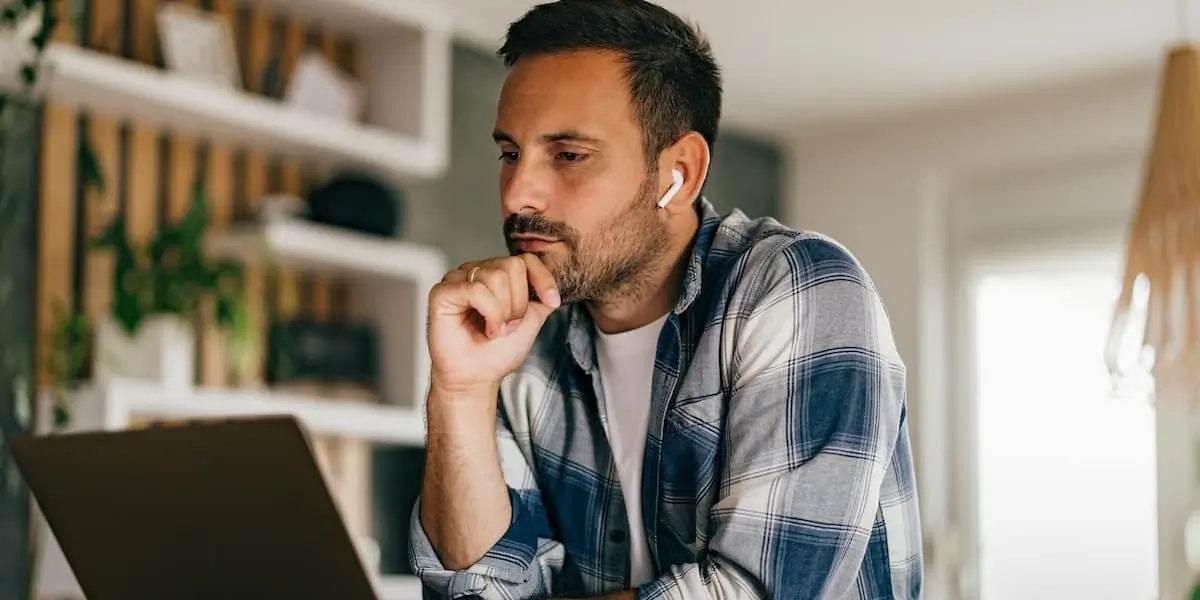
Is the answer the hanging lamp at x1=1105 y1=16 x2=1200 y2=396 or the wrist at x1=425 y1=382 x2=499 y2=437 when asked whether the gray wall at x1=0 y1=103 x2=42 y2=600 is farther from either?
the hanging lamp at x1=1105 y1=16 x2=1200 y2=396

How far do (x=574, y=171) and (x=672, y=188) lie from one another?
0.43 ft

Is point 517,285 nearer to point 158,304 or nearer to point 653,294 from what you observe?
point 653,294

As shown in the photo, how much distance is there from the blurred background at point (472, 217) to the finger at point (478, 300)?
5.42ft

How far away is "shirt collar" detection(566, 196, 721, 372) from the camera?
56.7 inches

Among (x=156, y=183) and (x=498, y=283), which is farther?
(x=156, y=183)

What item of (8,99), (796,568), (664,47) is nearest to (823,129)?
(8,99)

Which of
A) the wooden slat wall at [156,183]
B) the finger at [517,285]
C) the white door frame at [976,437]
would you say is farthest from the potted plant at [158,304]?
the white door frame at [976,437]

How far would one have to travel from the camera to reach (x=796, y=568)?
1.23 metres

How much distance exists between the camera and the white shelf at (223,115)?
2.84 m

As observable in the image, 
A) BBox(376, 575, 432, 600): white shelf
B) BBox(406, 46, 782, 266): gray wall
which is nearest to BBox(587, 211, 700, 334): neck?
BBox(376, 575, 432, 600): white shelf

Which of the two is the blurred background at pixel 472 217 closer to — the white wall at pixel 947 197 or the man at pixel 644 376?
the white wall at pixel 947 197

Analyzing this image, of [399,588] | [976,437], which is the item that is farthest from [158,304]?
[976,437]

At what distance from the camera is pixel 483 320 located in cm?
136

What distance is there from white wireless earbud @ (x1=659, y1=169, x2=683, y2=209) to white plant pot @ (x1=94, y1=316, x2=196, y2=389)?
5.39 ft
